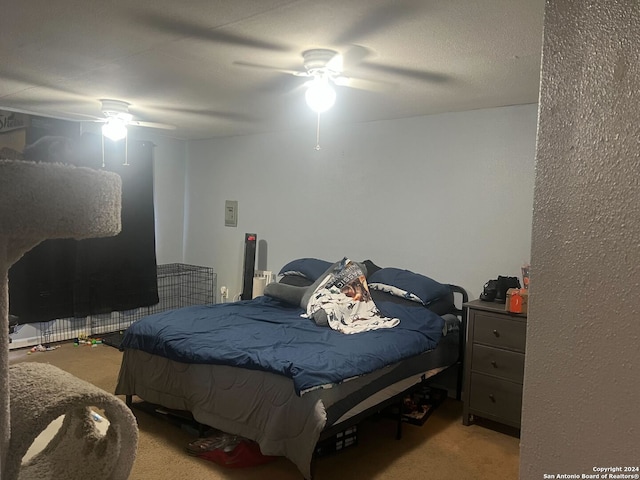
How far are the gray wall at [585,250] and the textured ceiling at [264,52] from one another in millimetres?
1137

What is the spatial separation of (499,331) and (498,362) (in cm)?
20

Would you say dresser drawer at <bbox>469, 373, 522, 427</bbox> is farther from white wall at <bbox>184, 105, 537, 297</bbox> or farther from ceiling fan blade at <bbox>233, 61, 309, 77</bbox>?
ceiling fan blade at <bbox>233, 61, 309, 77</bbox>

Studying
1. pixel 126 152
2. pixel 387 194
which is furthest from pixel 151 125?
pixel 387 194

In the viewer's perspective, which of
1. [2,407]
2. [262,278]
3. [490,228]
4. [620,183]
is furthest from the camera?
[262,278]

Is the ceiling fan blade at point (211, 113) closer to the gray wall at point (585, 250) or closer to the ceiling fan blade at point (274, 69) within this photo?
the ceiling fan blade at point (274, 69)

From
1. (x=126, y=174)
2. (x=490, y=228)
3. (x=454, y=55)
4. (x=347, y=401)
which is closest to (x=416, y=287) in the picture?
(x=490, y=228)

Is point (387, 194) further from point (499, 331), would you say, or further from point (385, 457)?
point (385, 457)

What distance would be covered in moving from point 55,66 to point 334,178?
239cm

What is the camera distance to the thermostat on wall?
5.25m

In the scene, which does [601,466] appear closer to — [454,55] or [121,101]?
[454,55]

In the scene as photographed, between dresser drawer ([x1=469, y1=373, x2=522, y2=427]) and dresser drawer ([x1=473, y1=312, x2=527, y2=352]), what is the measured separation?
23cm

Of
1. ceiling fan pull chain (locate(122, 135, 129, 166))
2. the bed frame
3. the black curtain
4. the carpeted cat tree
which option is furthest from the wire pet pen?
the carpeted cat tree

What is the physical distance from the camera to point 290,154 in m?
4.75

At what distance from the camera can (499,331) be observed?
3041 millimetres
